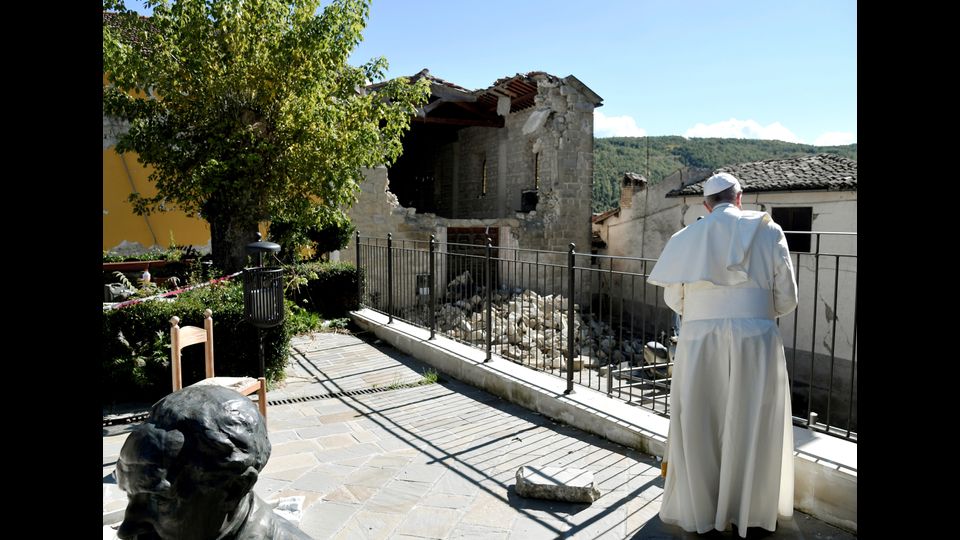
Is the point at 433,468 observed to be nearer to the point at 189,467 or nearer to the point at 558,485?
the point at 558,485

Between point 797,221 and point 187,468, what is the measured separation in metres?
15.2

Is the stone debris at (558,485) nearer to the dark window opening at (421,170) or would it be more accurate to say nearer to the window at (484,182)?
the window at (484,182)

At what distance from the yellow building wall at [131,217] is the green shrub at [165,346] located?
846 centimetres

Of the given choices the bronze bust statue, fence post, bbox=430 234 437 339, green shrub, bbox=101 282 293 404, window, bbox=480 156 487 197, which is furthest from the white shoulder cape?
window, bbox=480 156 487 197

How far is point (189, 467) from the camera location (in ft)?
4.57

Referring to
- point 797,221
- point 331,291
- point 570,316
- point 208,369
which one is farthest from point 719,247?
point 797,221

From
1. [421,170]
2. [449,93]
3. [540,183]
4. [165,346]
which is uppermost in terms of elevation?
[449,93]

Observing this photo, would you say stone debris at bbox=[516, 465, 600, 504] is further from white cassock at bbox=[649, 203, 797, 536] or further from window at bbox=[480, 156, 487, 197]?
window at bbox=[480, 156, 487, 197]

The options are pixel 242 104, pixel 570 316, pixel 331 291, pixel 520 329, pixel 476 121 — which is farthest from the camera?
pixel 476 121

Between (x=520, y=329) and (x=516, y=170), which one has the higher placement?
(x=516, y=170)

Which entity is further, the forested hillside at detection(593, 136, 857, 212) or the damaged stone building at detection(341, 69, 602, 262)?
the forested hillside at detection(593, 136, 857, 212)

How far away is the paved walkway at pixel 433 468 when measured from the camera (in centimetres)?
354

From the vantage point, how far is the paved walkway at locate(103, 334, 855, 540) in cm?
354

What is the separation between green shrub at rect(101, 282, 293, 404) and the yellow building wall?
8.46 metres
